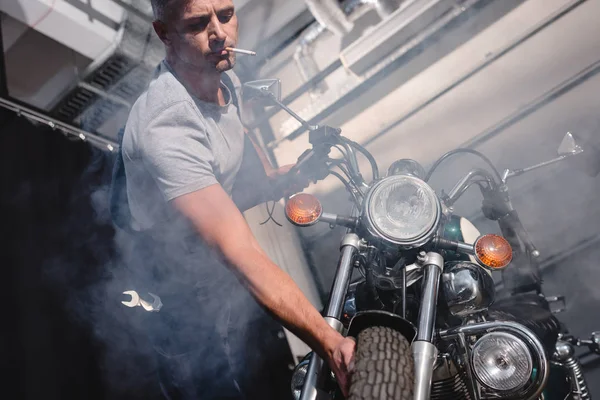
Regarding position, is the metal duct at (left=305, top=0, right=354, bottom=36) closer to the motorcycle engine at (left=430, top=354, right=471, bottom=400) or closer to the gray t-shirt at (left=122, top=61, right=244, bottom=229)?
the gray t-shirt at (left=122, top=61, right=244, bottom=229)

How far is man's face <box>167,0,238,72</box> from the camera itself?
192 centimetres

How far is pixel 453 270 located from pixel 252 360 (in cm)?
213

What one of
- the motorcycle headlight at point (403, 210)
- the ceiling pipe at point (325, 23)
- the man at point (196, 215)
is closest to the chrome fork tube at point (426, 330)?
the motorcycle headlight at point (403, 210)

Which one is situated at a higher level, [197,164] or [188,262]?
[197,164]

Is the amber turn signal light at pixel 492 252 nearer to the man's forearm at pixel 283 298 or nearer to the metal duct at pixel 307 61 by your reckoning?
the man's forearm at pixel 283 298

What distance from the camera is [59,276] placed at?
8.04 ft

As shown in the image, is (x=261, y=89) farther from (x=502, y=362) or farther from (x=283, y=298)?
(x=502, y=362)

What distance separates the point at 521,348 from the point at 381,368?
68cm

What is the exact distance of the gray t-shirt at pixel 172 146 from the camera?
1.69 m

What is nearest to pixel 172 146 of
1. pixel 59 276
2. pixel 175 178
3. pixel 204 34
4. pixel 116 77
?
pixel 175 178

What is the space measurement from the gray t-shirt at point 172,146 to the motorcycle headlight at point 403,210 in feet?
2.09

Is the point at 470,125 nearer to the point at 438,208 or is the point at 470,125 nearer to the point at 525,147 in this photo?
the point at 525,147

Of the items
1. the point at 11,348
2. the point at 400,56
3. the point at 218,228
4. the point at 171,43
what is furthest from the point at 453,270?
the point at 400,56

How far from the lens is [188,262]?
253cm
